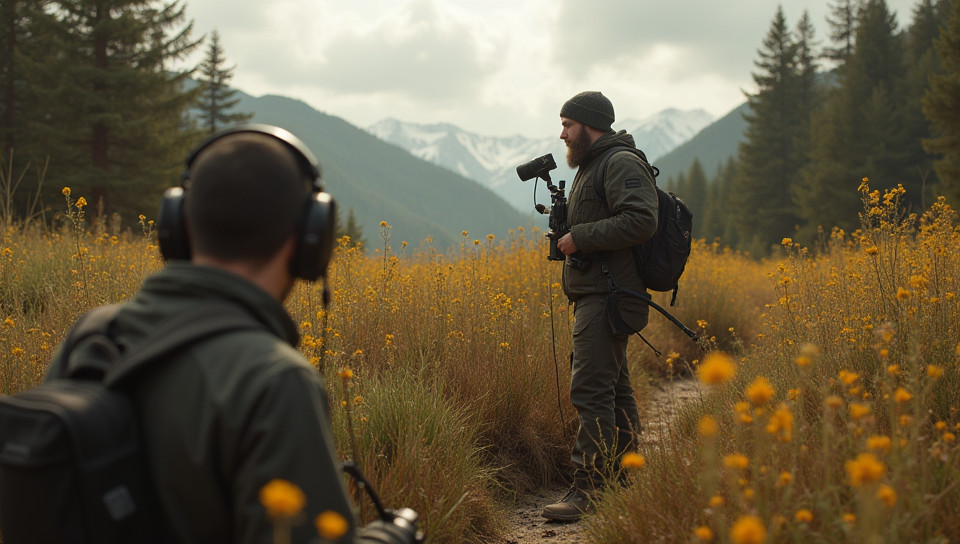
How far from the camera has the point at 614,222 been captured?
3756 millimetres

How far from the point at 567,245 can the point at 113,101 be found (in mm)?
19599

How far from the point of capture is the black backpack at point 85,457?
1093 mm

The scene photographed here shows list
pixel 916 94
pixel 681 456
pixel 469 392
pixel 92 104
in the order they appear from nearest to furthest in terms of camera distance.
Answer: pixel 681 456 < pixel 469 392 < pixel 92 104 < pixel 916 94

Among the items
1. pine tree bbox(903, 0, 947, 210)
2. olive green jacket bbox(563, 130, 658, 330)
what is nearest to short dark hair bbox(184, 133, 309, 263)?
olive green jacket bbox(563, 130, 658, 330)

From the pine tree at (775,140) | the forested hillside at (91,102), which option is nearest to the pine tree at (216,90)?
the forested hillside at (91,102)

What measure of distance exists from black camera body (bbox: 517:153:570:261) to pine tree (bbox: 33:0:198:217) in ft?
60.2

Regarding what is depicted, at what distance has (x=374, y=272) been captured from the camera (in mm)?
6504

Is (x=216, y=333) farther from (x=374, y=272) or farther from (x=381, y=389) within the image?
(x=374, y=272)

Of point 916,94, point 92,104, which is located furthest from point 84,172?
point 916,94

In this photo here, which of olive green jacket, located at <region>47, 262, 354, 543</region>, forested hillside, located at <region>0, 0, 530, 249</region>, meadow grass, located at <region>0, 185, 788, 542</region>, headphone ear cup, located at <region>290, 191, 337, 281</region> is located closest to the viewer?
olive green jacket, located at <region>47, 262, 354, 543</region>

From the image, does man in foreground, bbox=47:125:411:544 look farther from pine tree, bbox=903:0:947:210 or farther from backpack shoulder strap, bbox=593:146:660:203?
pine tree, bbox=903:0:947:210

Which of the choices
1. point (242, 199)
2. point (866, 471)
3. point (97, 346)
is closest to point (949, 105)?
point (866, 471)

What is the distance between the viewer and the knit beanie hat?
13.4 ft

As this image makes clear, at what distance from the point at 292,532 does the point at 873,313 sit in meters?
3.76
